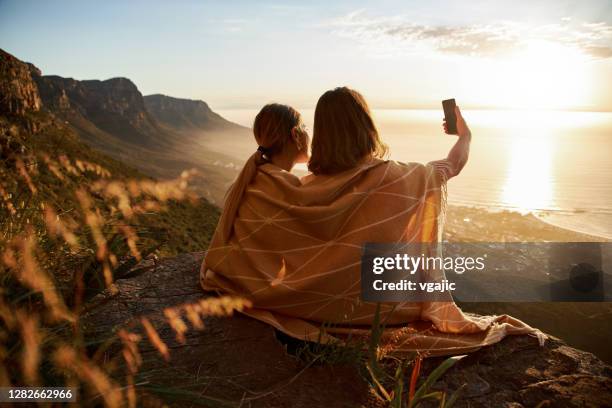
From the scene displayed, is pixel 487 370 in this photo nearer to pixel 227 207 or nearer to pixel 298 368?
pixel 298 368

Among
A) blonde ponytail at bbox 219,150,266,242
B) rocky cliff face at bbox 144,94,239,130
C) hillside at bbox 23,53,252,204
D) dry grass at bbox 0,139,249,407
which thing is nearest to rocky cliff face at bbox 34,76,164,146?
hillside at bbox 23,53,252,204

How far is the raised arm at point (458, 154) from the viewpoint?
3131 millimetres

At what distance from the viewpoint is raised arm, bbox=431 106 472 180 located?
3.13 metres

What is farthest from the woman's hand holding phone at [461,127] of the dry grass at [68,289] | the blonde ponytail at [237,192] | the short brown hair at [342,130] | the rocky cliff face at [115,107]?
the rocky cliff face at [115,107]

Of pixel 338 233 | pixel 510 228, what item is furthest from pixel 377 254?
pixel 510 228

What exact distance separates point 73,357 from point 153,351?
37.3 inches

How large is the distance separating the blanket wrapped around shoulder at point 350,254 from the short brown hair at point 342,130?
91 mm

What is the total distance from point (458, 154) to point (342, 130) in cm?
88

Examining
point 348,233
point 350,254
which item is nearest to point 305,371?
point 350,254

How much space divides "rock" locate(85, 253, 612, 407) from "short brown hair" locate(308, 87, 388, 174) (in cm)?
125

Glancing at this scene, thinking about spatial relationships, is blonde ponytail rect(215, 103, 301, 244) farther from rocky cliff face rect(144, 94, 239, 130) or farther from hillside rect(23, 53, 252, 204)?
rocky cliff face rect(144, 94, 239, 130)

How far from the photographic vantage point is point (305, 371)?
252 cm

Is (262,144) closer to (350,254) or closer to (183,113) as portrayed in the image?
(350,254)

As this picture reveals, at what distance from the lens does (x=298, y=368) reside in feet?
8.43
